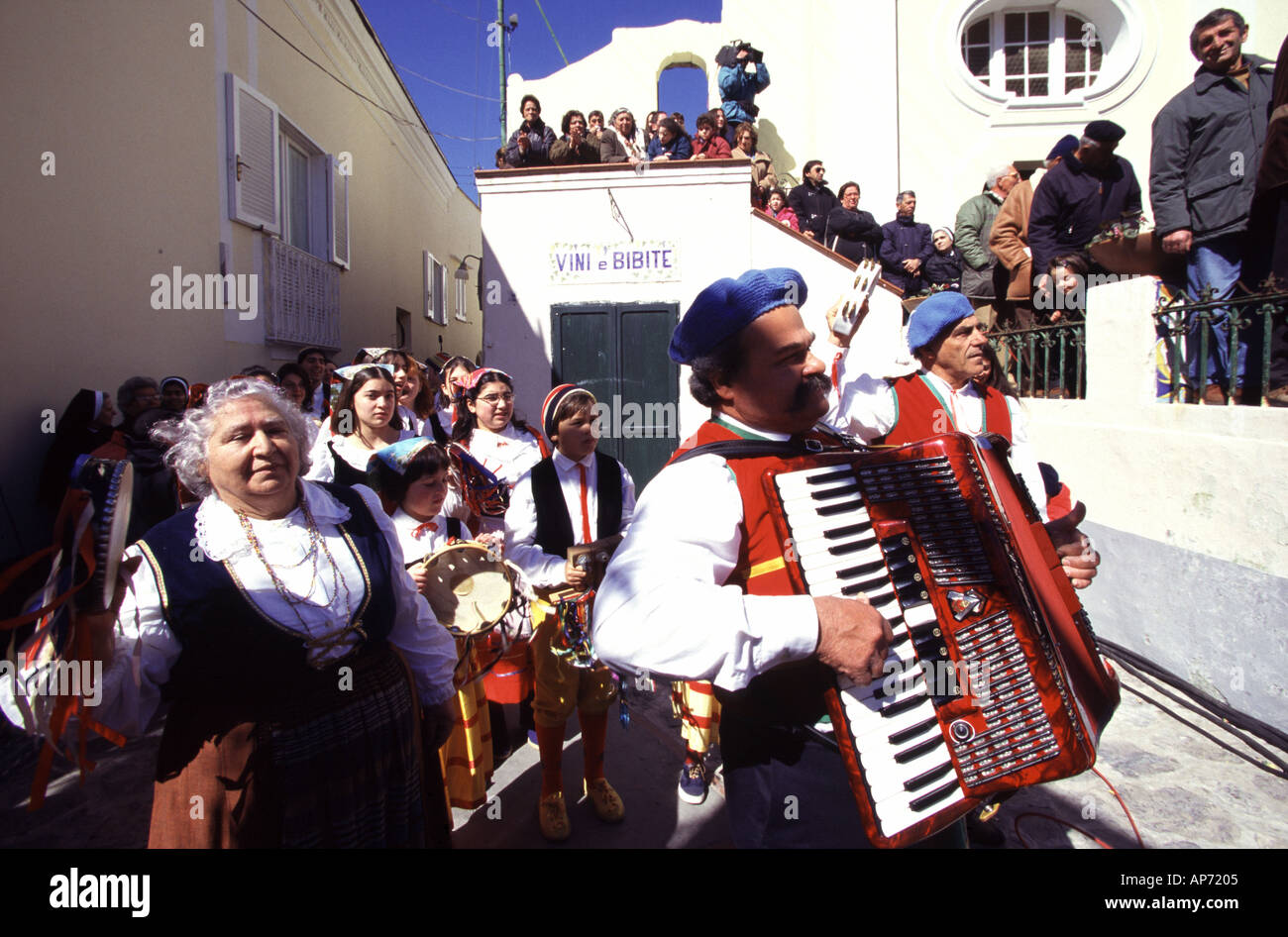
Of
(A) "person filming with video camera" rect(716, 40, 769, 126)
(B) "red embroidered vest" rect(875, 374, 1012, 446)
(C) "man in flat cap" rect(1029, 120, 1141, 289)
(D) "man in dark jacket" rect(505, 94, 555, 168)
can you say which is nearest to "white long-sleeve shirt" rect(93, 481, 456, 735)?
(B) "red embroidered vest" rect(875, 374, 1012, 446)

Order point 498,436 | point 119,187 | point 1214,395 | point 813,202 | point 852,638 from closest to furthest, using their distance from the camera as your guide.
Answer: point 852,638
point 498,436
point 1214,395
point 119,187
point 813,202

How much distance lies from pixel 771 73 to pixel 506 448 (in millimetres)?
11029

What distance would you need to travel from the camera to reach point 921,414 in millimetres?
3146

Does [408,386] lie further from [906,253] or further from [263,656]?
[906,253]

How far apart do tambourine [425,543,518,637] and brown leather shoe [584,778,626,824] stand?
1.18 meters

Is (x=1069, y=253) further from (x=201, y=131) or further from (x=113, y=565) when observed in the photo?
(x=201, y=131)

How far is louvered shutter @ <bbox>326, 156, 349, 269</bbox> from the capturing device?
32.5ft

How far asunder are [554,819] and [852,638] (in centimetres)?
252

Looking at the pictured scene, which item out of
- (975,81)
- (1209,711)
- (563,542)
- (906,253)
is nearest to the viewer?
(563,542)

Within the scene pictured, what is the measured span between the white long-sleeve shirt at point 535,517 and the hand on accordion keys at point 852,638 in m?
1.97

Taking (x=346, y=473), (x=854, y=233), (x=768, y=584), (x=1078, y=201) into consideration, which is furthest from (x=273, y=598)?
(x=854, y=233)

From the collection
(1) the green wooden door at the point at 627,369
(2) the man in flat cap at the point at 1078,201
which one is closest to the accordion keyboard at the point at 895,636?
(2) the man in flat cap at the point at 1078,201

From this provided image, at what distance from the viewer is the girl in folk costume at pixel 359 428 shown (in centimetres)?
367
